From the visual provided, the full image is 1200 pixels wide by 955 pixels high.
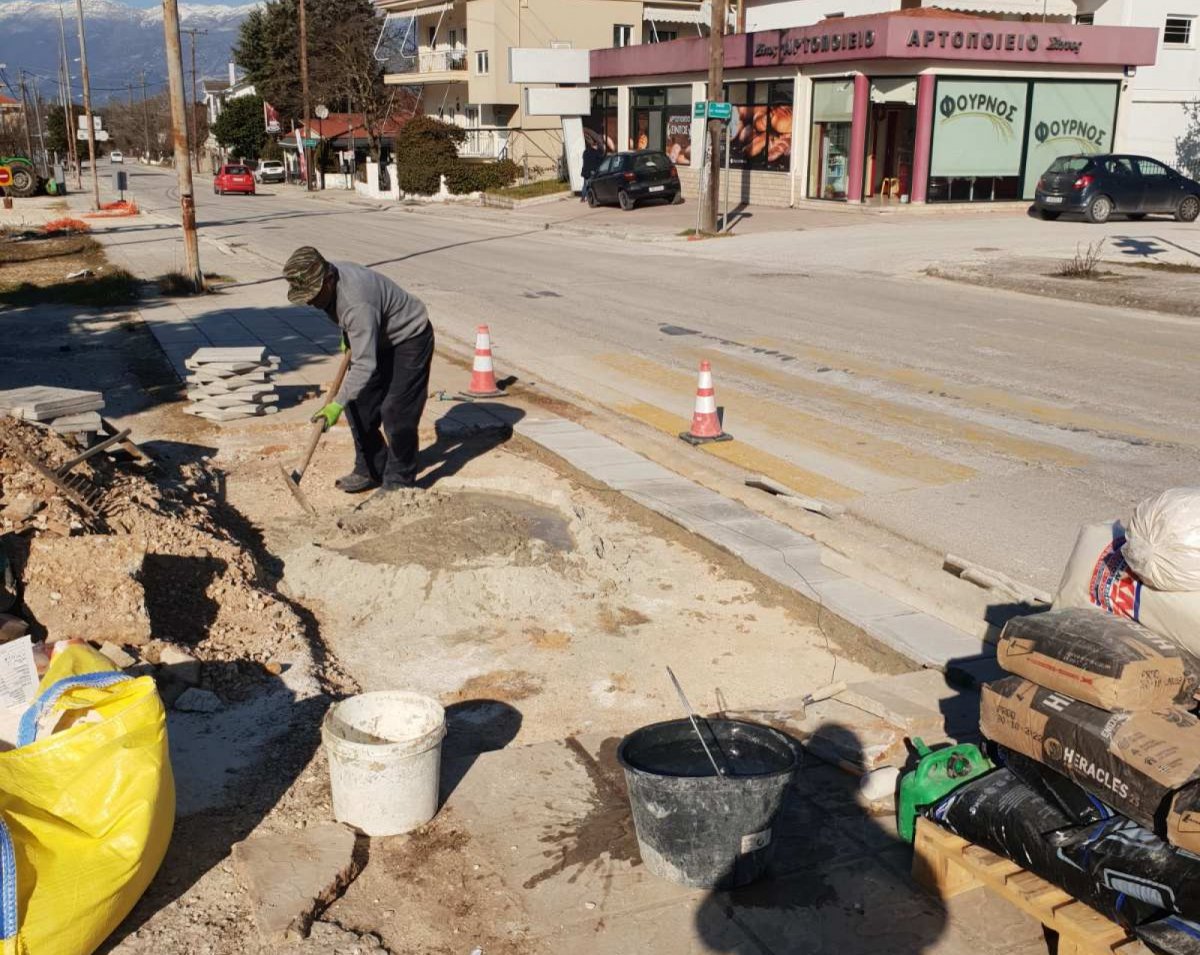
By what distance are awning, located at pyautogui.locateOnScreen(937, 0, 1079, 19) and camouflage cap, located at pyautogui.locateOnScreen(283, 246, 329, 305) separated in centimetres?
3373

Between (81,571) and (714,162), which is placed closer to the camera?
(81,571)

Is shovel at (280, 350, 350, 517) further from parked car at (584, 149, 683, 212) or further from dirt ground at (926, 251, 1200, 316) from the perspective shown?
parked car at (584, 149, 683, 212)

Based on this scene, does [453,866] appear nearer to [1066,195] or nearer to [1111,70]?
[1066,195]

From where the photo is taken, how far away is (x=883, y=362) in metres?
13.0

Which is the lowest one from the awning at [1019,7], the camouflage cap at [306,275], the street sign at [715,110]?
the camouflage cap at [306,275]

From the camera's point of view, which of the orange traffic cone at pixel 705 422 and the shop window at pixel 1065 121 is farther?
the shop window at pixel 1065 121

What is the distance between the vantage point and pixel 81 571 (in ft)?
18.6

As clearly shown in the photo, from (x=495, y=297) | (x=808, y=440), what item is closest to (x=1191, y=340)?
(x=808, y=440)

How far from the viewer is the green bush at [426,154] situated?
4831 centimetres

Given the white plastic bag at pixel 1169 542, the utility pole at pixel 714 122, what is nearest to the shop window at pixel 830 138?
the utility pole at pixel 714 122

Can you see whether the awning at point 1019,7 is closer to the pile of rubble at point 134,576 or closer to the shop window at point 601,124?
the shop window at point 601,124

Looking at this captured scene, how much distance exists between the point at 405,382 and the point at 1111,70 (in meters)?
30.9

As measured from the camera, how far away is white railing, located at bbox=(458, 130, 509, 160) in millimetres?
50750

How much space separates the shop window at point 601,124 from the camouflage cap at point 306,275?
3733 cm
